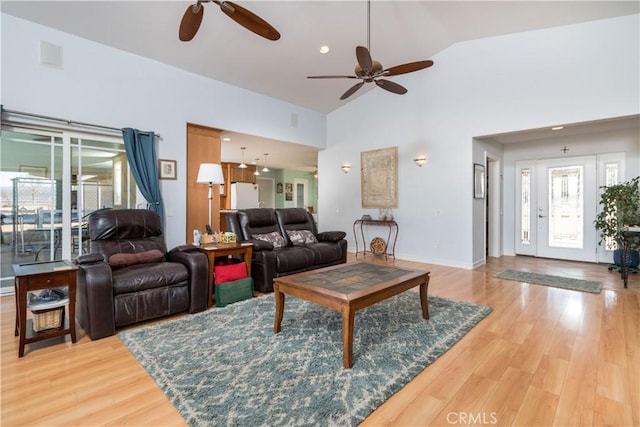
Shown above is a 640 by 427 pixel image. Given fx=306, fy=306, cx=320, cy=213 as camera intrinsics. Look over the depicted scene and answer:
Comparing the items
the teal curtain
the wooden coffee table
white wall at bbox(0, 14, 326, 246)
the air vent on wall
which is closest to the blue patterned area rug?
the wooden coffee table

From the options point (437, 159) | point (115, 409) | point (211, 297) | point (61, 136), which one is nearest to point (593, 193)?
point (437, 159)

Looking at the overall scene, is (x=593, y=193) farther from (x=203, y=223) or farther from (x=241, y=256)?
(x=203, y=223)

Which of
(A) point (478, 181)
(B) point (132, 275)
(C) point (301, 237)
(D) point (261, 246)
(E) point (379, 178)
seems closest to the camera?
(B) point (132, 275)

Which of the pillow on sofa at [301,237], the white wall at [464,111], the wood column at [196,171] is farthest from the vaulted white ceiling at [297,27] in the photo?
the pillow on sofa at [301,237]

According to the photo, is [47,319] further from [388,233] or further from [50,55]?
[388,233]

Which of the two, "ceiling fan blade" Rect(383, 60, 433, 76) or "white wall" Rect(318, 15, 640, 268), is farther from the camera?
"white wall" Rect(318, 15, 640, 268)

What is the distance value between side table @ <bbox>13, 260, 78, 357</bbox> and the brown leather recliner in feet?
0.35

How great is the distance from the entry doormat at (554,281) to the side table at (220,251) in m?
3.84

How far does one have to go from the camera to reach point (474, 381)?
2.02 meters

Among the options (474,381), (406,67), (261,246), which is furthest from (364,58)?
(474,381)

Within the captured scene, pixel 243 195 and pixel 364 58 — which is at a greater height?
pixel 364 58

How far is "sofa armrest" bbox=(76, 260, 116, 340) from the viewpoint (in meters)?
2.59

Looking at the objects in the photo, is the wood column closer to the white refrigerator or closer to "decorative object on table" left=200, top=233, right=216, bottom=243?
"decorative object on table" left=200, top=233, right=216, bottom=243

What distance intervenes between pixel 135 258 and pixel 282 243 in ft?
6.52
